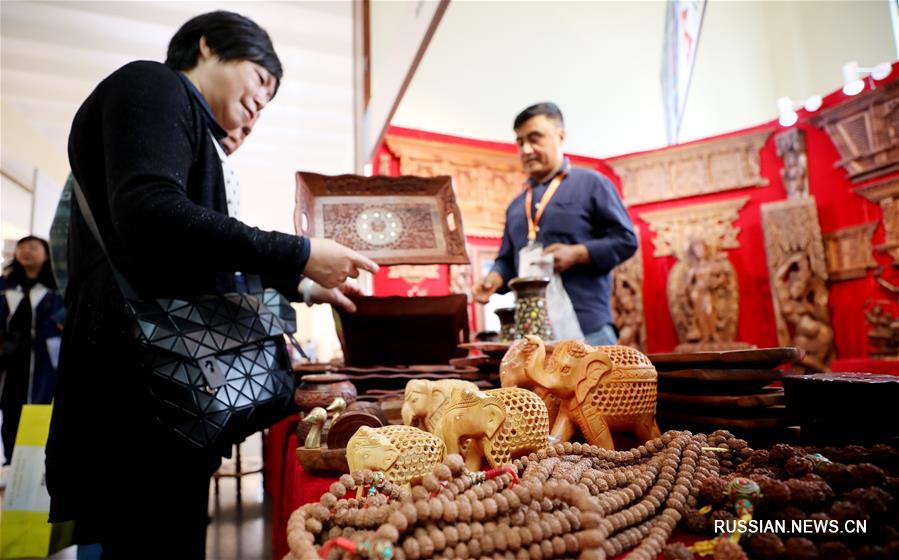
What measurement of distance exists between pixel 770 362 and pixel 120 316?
102cm

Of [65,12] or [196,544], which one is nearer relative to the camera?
[196,544]

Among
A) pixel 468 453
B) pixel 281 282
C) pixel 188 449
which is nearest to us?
pixel 468 453

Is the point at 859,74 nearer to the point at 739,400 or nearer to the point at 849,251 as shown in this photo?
the point at 849,251

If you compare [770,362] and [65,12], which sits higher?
[65,12]

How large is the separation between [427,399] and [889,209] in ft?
19.0

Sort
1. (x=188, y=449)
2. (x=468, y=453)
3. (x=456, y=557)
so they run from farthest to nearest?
(x=188, y=449) < (x=468, y=453) < (x=456, y=557)

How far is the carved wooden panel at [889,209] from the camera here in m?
4.73

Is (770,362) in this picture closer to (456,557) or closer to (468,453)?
(468,453)

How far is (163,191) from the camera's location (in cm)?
84

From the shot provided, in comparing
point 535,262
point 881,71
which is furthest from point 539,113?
point 881,71

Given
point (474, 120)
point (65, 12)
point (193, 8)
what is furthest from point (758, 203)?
point (65, 12)

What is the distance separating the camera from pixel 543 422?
2.26ft

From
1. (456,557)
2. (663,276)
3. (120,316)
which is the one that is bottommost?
(456,557)

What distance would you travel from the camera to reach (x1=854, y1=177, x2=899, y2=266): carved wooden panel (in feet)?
15.5
